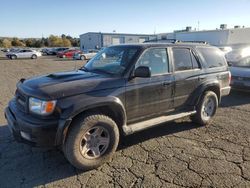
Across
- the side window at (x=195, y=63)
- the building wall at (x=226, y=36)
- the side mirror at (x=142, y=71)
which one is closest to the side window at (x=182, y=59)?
the side window at (x=195, y=63)

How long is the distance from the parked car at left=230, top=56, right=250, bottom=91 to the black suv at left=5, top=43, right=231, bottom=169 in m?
3.34

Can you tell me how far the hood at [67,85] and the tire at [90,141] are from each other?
0.43 meters

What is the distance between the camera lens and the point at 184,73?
15.3 feet

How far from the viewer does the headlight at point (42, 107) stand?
10.3 feet

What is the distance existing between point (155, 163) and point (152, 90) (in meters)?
1.26

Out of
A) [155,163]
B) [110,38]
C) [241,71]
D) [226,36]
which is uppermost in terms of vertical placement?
[110,38]

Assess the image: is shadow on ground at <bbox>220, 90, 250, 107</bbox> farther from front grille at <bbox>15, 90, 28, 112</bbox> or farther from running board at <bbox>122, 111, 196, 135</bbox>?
front grille at <bbox>15, 90, 28, 112</bbox>

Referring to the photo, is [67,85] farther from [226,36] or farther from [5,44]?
[5,44]

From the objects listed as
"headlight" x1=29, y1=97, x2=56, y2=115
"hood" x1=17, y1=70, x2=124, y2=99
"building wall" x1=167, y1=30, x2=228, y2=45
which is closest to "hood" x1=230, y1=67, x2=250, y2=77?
"hood" x1=17, y1=70, x2=124, y2=99

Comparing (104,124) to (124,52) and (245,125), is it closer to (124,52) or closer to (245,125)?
(124,52)

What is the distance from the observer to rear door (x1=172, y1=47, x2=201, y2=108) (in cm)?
456

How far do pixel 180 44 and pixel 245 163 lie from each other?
2.57 meters

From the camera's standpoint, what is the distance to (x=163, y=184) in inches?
124

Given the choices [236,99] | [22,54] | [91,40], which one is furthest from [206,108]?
[91,40]
